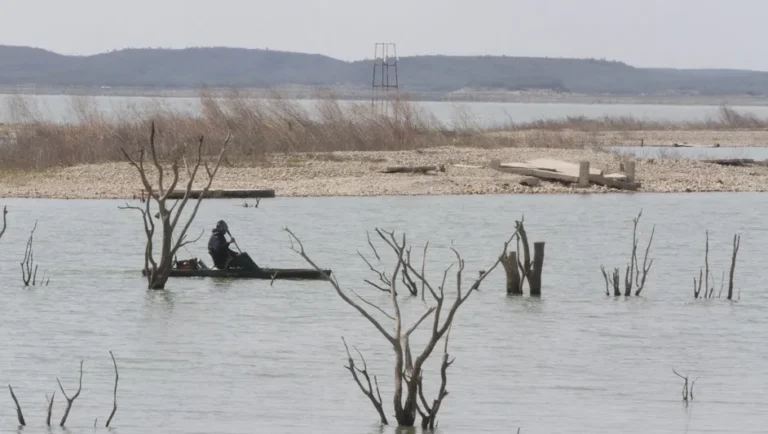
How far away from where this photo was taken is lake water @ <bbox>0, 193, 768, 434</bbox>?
13.6 m

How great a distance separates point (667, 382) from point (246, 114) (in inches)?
1183

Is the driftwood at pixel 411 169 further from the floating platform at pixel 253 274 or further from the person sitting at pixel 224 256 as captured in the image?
the person sitting at pixel 224 256

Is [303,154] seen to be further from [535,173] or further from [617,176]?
[617,176]

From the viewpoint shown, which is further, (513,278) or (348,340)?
(513,278)

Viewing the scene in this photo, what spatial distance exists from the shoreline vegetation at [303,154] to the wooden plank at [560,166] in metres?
1.15

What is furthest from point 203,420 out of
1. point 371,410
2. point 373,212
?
point 373,212

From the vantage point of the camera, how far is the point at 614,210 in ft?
115

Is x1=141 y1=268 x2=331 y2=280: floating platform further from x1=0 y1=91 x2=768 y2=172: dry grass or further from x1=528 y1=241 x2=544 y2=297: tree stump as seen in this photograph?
x1=0 y1=91 x2=768 y2=172: dry grass

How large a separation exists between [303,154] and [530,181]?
6.97m

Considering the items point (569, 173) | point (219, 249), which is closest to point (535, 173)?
point (569, 173)

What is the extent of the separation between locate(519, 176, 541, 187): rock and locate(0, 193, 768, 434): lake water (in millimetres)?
8138

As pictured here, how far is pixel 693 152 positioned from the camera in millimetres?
55719

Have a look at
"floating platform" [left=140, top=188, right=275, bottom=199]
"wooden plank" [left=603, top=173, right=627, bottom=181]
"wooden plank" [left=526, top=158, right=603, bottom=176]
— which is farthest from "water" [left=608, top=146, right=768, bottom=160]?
"floating platform" [left=140, top=188, right=275, bottom=199]

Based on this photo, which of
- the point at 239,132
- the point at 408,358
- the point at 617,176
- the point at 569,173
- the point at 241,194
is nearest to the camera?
the point at 408,358
